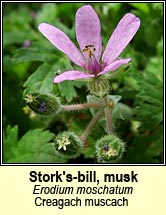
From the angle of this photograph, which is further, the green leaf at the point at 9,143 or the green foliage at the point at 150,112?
the green leaf at the point at 9,143

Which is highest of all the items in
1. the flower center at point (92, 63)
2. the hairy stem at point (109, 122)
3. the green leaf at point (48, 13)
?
the green leaf at point (48, 13)

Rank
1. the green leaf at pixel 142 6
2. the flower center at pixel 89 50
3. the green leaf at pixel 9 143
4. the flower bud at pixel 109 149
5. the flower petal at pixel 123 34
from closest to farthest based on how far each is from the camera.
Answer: the flower petal at pixel 123 34, the flower bud at pixel 109 149, the flower center at pixel 89 50, the green leaf at pixel 9 143, the green leaf at pixel 142 6

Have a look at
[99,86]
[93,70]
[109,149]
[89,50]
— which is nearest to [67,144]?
[109,149]

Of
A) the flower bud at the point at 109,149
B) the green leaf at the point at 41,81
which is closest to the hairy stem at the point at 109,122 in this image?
the flower bud at the point at 109,149

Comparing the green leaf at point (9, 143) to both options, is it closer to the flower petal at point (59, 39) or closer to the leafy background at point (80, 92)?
the leafy background at point (80, 92)

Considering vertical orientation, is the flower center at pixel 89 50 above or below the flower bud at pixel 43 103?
above

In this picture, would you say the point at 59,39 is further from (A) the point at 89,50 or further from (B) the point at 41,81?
(B) the point at 41,81

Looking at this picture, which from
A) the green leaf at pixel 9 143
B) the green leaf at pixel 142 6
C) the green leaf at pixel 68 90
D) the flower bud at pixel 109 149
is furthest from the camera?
the green leaf at pixel 142 6
